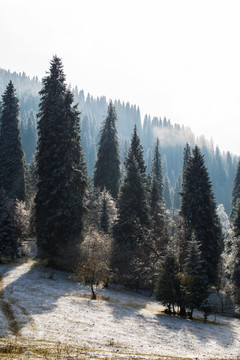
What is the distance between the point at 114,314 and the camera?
23.0 meters

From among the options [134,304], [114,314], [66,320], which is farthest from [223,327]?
[66,320]

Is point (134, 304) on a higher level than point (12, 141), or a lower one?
lower

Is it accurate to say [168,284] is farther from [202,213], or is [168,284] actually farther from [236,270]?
[202,213]

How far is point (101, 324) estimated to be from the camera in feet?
65.6

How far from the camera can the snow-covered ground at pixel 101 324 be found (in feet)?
53.4

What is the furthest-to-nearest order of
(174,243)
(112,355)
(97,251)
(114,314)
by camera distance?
(174,243)
(97,251)
(114,314)
(112,355)

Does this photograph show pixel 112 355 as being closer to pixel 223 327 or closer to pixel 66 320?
pixel 66 320

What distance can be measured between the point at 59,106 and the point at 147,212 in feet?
54.5

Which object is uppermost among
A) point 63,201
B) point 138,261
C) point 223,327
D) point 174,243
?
point 63,201

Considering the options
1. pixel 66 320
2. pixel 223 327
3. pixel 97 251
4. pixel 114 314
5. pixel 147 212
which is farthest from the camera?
pixel 147 212

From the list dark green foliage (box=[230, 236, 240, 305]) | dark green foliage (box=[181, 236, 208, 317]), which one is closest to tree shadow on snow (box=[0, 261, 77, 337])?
dark green foliage (box=[181, 236, 208, 317])

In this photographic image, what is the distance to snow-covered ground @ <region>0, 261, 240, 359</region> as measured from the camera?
16281 mm

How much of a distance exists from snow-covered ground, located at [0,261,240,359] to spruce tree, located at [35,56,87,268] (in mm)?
3659

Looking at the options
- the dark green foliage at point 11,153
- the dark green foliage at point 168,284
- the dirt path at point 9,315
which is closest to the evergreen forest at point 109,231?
the dark green foliage at point 168,284
